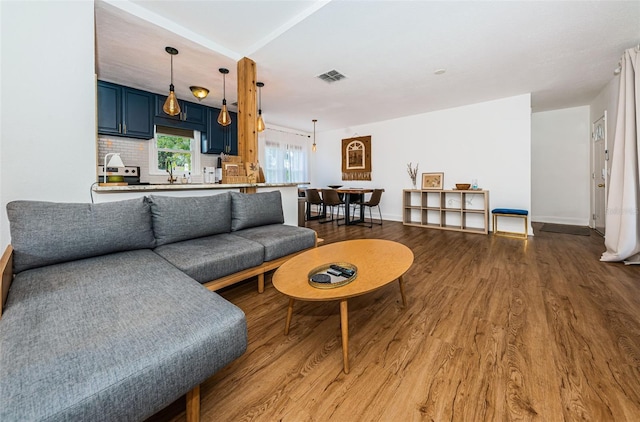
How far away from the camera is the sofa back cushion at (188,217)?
6.81 feet

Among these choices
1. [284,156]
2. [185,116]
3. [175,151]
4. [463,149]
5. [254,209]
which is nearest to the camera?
[254,209]

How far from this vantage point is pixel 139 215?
195 cm

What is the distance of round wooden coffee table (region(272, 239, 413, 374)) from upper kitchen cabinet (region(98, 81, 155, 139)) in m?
4.00

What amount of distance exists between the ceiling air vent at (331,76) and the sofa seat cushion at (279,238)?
93.7 inches

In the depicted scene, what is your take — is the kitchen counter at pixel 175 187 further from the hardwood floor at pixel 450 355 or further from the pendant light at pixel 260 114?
the hardwood floor at pixel 450 355

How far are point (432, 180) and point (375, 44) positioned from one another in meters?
3.55

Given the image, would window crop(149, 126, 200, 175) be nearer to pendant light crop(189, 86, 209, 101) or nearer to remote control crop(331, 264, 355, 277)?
pendant light crop(189, 86, 209, 101)

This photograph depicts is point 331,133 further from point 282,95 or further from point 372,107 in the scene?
point 282,95

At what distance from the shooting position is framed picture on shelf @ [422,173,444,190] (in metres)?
5.58

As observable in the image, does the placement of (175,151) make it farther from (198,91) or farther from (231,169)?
(231,169)

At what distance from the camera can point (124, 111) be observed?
413 cm

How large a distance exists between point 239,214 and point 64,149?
1.43 metres

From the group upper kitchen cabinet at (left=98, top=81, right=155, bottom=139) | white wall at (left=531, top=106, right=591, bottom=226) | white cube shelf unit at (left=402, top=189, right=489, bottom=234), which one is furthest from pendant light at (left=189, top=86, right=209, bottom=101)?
white wall at (left=531, top=106, right=591, bottom=226)

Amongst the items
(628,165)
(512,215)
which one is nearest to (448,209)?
(512,215)
